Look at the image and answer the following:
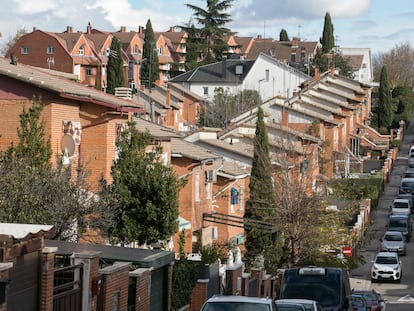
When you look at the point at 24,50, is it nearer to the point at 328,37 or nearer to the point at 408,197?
the point at 328,37

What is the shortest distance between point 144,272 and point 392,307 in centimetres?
2064

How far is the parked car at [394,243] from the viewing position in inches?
2203

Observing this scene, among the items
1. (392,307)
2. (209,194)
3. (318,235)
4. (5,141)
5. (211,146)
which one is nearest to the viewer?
(5,141)

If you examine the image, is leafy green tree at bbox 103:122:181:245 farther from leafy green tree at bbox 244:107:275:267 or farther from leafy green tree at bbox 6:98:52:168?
leafy green tree at bbox 244:107:275:267

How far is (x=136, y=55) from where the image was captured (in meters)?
124

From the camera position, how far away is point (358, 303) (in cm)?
3112

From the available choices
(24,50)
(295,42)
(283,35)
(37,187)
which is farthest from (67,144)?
(283,35)

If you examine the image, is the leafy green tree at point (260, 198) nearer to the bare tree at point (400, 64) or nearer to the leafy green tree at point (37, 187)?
the leafy green tree at point (37, 187)

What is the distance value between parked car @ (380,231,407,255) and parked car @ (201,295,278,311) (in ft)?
126

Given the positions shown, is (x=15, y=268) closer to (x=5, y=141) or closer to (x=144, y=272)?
(x=144, y=272)

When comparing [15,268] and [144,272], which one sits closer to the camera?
[15,268]

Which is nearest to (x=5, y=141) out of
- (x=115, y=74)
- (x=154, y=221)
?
(x=154, y=221)

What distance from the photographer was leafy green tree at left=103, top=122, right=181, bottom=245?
29266mm

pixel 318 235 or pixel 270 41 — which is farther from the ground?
pixel 270 41
